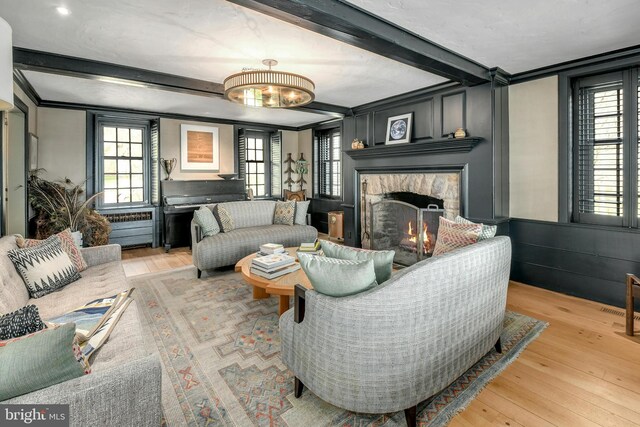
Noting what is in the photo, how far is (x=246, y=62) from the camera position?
3.26m

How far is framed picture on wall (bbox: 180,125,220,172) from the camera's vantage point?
6242 mm

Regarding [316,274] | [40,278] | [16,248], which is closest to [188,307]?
[40,278]

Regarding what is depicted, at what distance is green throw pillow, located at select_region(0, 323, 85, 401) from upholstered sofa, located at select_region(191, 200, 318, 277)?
9.98 feet

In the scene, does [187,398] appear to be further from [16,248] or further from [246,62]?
[246,62]

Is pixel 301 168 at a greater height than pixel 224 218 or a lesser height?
greater

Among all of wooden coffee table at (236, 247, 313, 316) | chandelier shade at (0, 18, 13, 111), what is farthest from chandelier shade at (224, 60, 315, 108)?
chandelier shade at (0, 18, 13, 111)

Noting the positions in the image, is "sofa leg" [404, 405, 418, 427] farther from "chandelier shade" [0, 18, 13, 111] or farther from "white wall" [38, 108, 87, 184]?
"white wall" [38, 108, 87, 184]

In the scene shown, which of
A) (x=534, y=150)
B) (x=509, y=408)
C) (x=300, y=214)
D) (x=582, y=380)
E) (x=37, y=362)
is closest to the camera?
(x=37, y=362)

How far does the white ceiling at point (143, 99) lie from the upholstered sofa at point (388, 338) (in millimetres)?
4234

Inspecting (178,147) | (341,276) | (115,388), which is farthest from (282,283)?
(178,147)

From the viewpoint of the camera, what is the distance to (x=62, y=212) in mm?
4574

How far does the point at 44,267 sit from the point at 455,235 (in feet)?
10.2

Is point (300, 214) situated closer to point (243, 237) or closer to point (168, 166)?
point (243, 237)

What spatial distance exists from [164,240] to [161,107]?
2.30m
